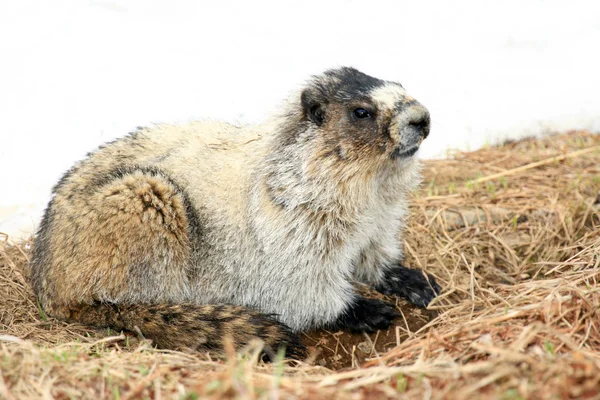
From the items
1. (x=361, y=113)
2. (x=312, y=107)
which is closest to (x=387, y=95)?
(x=361, y=113)

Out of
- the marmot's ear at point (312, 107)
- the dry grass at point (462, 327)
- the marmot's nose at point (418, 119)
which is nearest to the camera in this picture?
the dry grass at point (462, 327)

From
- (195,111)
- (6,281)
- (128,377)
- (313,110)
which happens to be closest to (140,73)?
(195,111)

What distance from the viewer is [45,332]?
13.6 ft

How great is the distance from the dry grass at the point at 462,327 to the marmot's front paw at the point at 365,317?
113mm

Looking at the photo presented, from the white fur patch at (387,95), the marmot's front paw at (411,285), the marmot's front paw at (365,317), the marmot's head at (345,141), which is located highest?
the white fur patch at (387,95)

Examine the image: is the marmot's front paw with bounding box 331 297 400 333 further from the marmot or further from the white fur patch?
the white fur patch

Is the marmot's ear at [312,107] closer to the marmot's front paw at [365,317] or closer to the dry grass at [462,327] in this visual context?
the marmot's front paw at [365,317]

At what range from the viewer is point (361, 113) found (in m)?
4.12

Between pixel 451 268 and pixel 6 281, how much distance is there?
11.9 ft

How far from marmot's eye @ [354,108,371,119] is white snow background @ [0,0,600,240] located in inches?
91.0

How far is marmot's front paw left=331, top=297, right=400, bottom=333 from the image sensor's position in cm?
452

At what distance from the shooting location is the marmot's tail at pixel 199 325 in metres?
3.73

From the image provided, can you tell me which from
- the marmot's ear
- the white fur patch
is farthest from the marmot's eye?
the marmot's ear

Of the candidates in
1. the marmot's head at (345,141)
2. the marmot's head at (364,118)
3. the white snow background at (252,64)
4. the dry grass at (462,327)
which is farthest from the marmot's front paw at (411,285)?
the white snow background at (252,64)
